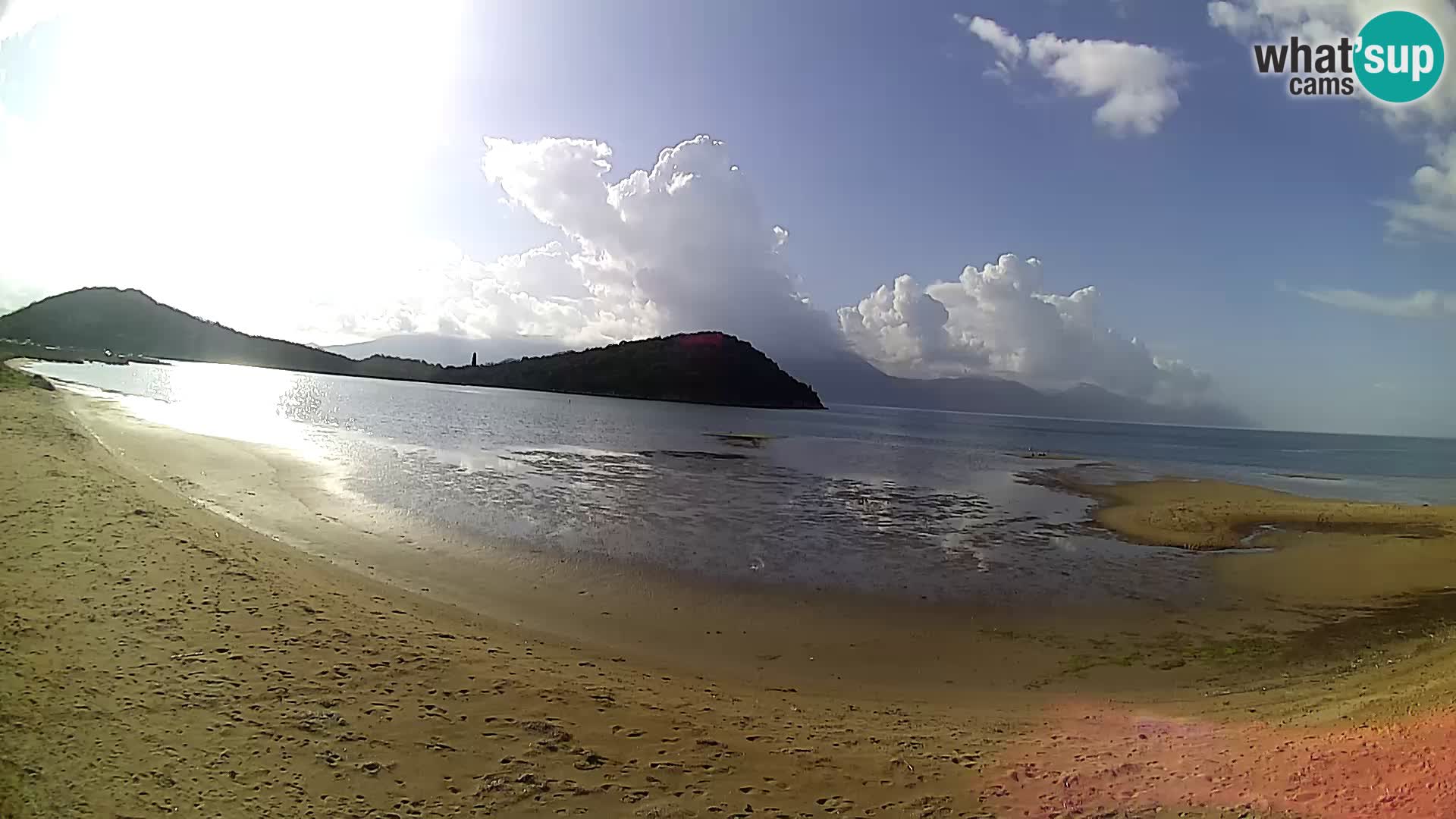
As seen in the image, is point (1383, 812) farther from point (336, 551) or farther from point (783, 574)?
point (336, 551)

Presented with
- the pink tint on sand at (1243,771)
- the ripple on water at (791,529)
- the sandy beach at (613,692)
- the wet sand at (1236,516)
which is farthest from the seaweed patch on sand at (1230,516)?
the pink tint on sand at (1243,771)

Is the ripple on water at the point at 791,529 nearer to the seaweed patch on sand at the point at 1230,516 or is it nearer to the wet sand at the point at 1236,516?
the seaweed patch on sand at the point at 1230,516

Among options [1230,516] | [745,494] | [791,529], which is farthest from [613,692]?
[1230,516]

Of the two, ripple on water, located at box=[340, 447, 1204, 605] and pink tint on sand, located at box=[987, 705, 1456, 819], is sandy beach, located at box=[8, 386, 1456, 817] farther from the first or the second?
ripple on water, located at box=[340, 447, 1204, 605]

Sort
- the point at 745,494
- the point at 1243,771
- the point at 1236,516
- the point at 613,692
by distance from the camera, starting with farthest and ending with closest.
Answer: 1. the point at 745,494
2. the point at 1236,516
3. the point at 613,692
4. the point at 1243,771

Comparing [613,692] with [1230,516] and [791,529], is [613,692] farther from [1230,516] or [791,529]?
[1230,516]

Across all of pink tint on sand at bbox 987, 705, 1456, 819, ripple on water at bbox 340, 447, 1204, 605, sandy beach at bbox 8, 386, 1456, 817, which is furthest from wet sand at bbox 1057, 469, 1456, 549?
pink tint on sand at bbox 987, 705, 1456, 819
